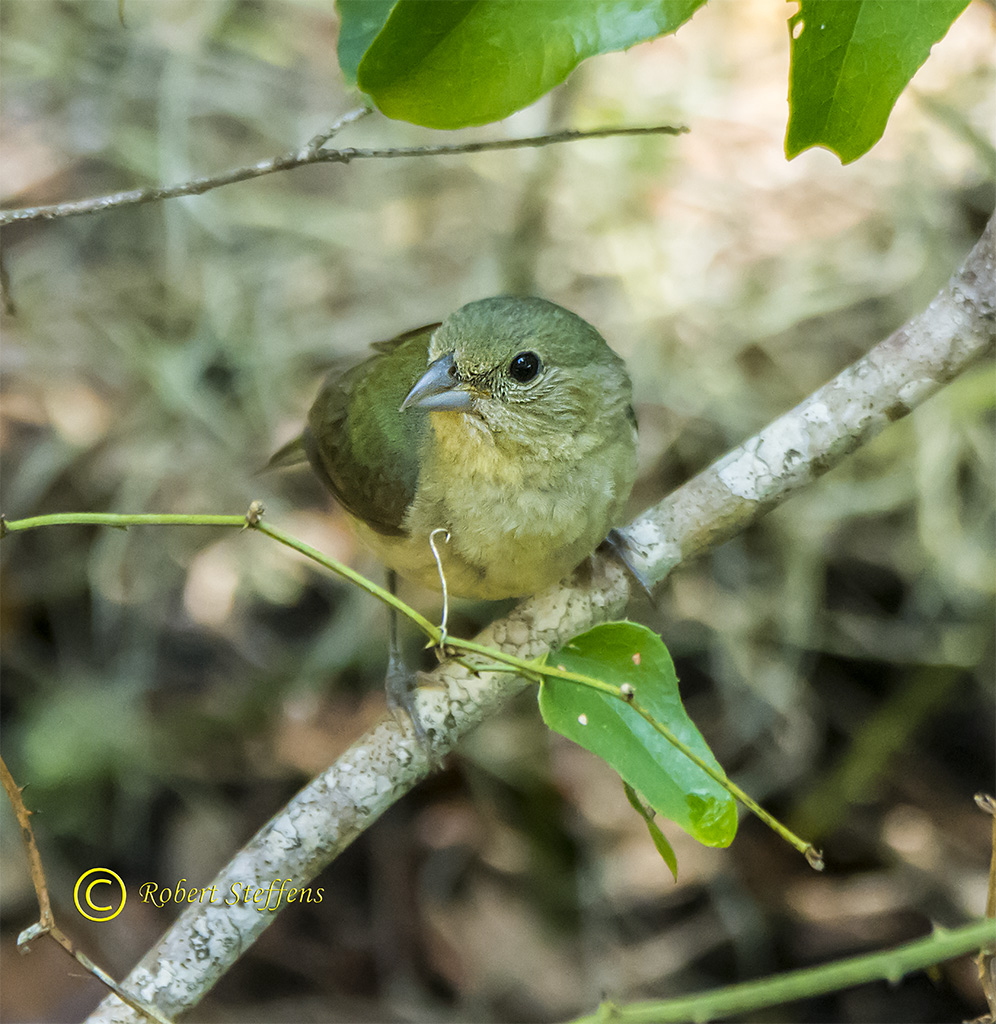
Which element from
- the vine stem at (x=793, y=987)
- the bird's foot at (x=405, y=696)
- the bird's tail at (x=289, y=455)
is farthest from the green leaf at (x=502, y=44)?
the bird's tail at (x=289, y=455)

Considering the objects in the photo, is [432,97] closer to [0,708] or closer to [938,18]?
[938,18]

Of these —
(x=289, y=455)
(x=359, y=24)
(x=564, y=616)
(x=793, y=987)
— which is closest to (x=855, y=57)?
(x=359, y=24)

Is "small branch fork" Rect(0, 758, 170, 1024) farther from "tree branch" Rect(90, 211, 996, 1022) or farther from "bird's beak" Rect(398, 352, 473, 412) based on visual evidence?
"bird's beak" Rect(398, 352, 473, 412)

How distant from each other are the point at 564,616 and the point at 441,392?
25.0 inches

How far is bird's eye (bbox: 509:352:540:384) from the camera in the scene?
235 centimetres

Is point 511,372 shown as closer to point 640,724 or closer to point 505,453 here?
point 505,453

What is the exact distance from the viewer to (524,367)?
2373mm

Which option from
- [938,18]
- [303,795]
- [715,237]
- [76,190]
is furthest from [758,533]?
[76,190]

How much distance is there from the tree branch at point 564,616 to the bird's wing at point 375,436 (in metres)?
0.50

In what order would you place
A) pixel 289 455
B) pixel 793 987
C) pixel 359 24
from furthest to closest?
pixel 289 455 < pixel 359 24 < pixel 793 987

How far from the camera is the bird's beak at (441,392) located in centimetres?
230

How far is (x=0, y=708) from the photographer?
3920mm

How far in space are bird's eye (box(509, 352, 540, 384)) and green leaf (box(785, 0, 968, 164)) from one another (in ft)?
3.77

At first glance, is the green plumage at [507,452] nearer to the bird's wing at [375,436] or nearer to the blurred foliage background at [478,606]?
the bird's wing at [375,436]
